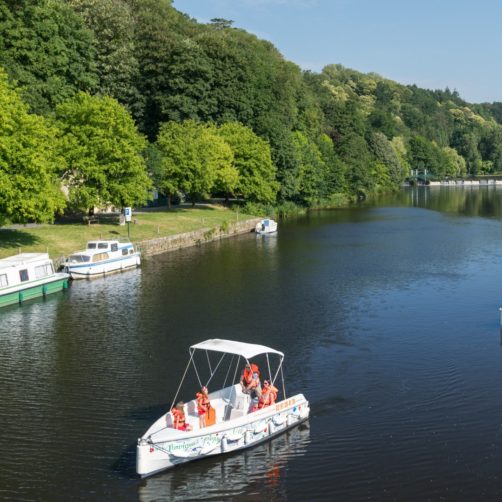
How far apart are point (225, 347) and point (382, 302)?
24445 millimetres

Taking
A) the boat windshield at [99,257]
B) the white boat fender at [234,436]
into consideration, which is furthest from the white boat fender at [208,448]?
the boat windshield at [99,257]

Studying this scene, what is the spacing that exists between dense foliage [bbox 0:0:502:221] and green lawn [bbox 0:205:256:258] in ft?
10.2

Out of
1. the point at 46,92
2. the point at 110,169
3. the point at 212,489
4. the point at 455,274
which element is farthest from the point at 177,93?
the point at 212,489

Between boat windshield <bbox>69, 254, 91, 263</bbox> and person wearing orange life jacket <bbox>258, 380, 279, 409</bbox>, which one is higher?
boat windshield <bbox>69, 254, 91, 263</bbox>

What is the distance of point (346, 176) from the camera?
161 m

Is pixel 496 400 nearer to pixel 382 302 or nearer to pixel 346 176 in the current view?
pixel 382 302

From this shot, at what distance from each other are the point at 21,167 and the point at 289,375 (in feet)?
125

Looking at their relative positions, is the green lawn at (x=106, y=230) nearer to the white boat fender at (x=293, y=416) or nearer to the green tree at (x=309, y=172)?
the green tree at (x=309, y=172)

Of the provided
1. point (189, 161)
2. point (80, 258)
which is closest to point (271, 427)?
point (80, 258)

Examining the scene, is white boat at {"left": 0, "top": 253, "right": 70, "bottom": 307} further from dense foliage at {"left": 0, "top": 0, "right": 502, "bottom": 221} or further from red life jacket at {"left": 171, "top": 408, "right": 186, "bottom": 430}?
red life jacket at {"left": 171, "top": 408, "right": 186, "bottom": 430}

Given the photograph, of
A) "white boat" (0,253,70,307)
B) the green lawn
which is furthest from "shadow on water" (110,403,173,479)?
the green lawn

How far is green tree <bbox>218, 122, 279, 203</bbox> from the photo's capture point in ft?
362

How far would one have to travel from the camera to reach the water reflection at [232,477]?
23453 mm

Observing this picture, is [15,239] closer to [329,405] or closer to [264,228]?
[264,228]
